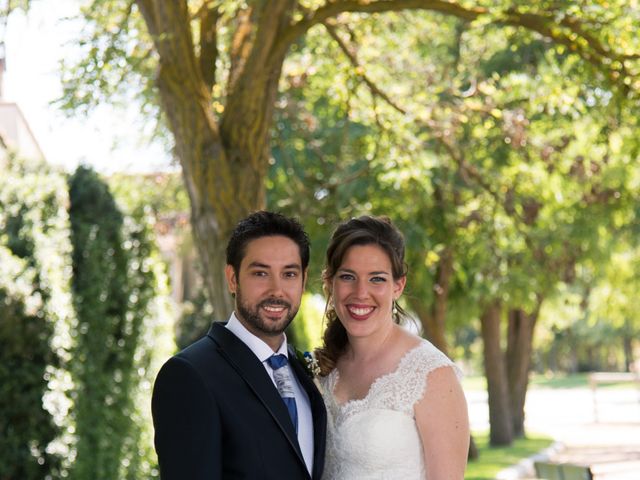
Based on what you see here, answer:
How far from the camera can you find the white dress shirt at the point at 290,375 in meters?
4.75

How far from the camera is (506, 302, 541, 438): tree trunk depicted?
25.7 m

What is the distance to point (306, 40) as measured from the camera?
14281mm

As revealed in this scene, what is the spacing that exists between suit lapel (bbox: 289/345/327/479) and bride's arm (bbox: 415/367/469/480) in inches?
19.7

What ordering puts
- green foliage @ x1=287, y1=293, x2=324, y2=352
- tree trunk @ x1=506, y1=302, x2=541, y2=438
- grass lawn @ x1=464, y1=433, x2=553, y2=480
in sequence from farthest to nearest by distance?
tree trunk @ x1=506, y1=302, x2=541, y2=438, green foliage @ x1=287, y1=293, x2=324, y2=352, grass lawn @ x1=464, y1=433, x2=553, y2=480

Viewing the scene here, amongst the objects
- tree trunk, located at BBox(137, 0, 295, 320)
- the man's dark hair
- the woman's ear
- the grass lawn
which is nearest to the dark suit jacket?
the man's dark hair

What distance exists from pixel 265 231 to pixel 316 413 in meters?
0.83

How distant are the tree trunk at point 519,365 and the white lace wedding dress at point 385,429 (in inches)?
807

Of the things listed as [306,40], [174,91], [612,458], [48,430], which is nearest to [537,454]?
[612,458]

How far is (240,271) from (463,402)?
3.95 ft

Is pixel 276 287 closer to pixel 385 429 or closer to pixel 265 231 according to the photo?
pixel 265 231

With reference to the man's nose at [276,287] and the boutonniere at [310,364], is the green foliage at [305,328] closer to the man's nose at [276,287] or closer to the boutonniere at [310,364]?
the boutonniere at [310,364]

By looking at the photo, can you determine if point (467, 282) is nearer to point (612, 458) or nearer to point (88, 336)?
point (612, 458)

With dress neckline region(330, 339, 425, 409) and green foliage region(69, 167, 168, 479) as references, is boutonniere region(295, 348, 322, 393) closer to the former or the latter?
dress neckline region(330, 339, 425, 409)

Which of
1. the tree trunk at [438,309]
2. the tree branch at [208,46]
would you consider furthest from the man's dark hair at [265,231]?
the tree trunk at [438,309]
